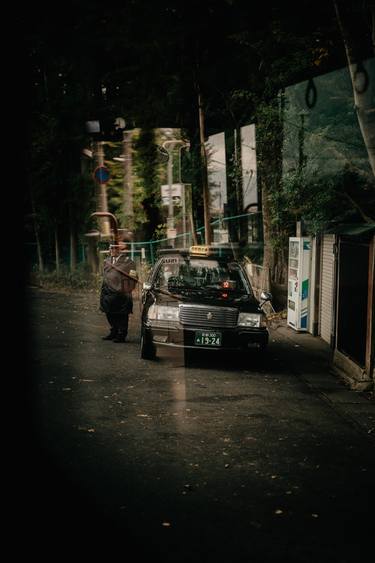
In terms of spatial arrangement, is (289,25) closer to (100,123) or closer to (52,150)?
(100,123)

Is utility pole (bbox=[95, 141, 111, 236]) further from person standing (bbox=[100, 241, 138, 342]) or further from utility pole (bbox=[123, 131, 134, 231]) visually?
person standing (bbox=[100, 241, 138, 342])

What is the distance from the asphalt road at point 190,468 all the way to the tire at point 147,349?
1.56ft

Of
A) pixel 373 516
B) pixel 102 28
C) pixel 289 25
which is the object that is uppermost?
pixel 102 28

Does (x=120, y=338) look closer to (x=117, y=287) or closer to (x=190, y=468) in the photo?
(x=117, y=287)

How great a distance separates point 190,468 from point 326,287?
8.15 m

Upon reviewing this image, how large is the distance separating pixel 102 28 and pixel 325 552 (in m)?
18.0

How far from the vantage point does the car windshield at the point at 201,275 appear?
10.6 meters

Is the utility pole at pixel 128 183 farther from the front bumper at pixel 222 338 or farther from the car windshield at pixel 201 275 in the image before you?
the front bumper at pixel 222 338

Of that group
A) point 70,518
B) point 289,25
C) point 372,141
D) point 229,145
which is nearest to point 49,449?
point 70,518

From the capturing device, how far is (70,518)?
13.8ft

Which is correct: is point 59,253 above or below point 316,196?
below

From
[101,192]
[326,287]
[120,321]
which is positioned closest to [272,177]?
[326,287]

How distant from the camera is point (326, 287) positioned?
12805mm

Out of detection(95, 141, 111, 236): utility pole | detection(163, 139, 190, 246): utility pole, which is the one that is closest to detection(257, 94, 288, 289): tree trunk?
detection(163, 139, 190, 246): utility pole
